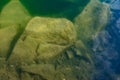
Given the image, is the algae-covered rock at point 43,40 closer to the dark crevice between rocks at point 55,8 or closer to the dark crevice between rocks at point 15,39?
the dark crevice between rocks at point 15,39

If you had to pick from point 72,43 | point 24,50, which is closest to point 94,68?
point 72,43

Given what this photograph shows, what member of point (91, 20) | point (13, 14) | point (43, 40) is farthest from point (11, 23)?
point (91, 20)

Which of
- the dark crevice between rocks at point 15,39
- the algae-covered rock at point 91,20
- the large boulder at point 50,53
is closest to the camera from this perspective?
the large boulder at point 50,53

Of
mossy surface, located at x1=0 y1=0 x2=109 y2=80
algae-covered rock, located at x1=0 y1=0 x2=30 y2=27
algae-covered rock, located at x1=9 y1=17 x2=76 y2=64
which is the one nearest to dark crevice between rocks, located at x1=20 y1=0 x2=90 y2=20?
mossy surface, located at x1=0 y1=0 x2=109 y2=80

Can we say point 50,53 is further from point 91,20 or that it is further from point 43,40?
point 91,20

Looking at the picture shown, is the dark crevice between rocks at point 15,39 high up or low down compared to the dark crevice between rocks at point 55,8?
down

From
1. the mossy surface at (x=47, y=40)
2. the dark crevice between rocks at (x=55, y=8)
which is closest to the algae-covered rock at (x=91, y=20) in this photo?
the mossy surface at (x=47, y=40)

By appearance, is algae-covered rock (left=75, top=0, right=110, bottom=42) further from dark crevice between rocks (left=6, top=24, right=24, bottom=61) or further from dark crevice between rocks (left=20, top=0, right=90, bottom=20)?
dark crevice between rocks (left=6, top=24, right=24, bottom=61)
